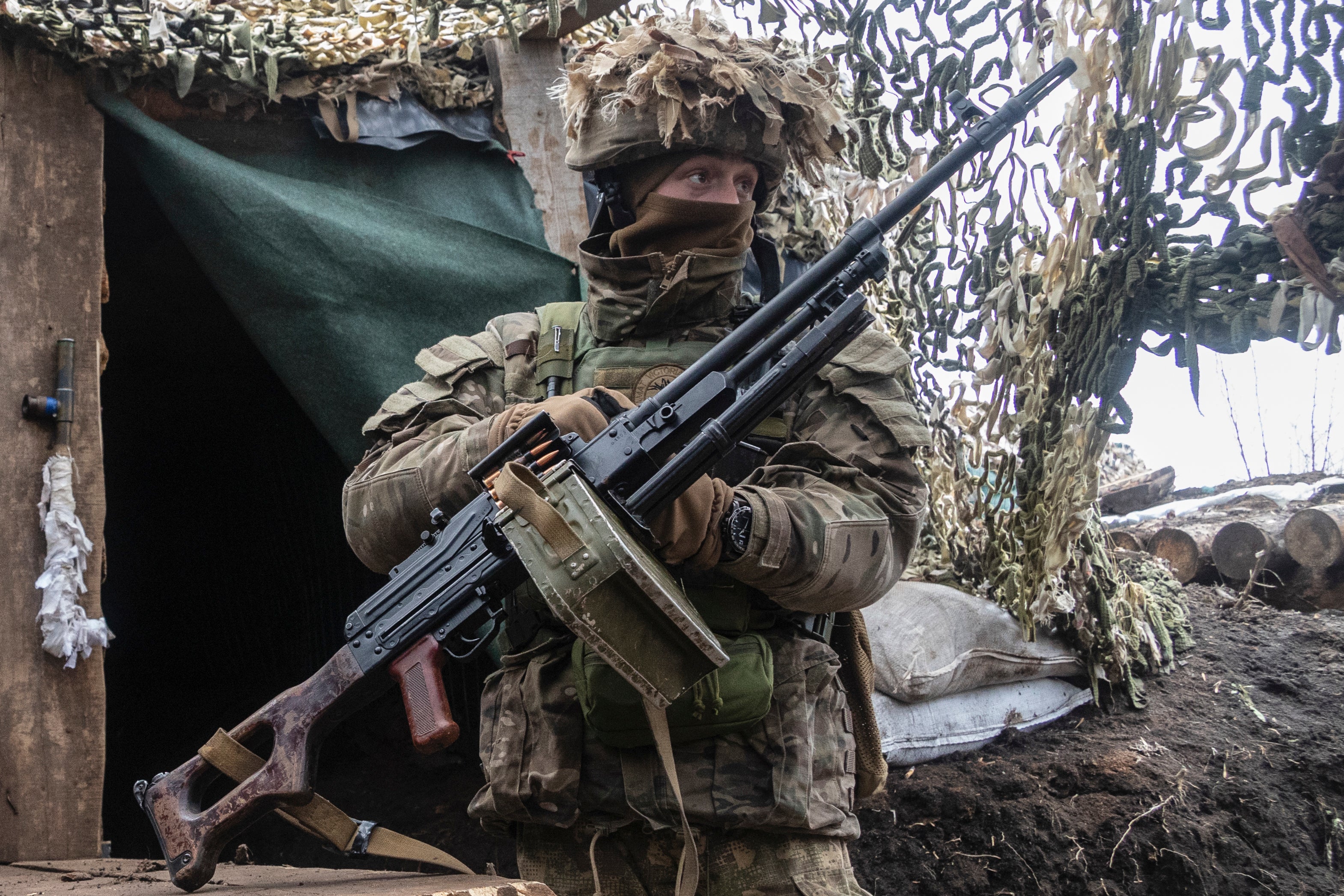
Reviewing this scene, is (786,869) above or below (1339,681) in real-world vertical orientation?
above

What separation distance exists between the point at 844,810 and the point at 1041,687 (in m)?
1.72

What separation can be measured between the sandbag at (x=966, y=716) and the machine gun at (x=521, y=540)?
1611mm

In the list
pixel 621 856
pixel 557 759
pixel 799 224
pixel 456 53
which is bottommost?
pixel 621 856

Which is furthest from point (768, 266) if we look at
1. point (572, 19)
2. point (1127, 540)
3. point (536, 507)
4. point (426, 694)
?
point (1127, 540)

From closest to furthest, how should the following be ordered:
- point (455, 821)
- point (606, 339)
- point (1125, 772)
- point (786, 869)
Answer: point (786, 869) → point (606, 339) → point (1125, 772) → point (455, 821)

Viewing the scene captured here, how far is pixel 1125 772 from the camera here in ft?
9.83

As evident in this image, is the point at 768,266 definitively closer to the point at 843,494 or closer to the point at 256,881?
the point at 843,494

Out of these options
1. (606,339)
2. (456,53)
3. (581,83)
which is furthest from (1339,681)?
(456,53)

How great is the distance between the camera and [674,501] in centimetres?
169

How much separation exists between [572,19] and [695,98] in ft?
5.16

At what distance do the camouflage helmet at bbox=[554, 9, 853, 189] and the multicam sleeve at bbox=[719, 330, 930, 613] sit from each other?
1.53 feet

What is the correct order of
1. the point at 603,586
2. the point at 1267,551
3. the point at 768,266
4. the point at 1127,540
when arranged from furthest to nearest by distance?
the point at 1127,540, the point at 1267,551, the point at 768,266, the point at 603,586

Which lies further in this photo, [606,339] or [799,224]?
[799,224]

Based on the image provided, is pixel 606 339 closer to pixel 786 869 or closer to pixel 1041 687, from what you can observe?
pixel 786 869
